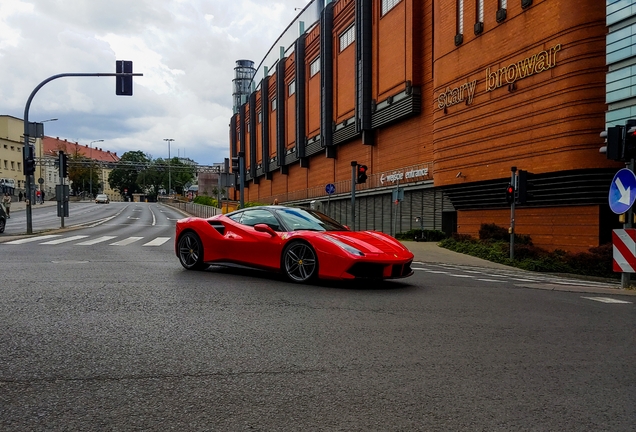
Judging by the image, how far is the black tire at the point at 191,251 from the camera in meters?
10.7

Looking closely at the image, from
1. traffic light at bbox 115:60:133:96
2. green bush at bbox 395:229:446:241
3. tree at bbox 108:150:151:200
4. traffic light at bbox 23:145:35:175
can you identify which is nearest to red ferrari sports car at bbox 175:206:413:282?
traffic light at bbox 115:60:133:96

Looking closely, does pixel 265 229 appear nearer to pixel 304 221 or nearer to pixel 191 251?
pixel 304 221

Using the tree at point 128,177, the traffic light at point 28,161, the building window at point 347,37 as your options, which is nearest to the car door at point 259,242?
the traffic light at point 28,161

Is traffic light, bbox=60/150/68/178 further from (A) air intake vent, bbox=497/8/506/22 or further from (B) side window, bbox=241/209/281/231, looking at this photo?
(B) side window, bbox=241/209/281/231

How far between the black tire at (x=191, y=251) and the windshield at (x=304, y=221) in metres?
1.77

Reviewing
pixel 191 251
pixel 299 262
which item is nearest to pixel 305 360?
pixel 299 262

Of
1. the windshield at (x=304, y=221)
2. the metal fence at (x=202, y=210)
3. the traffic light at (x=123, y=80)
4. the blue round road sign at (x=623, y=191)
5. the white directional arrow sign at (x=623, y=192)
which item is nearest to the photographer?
the windshield at (x=304, y=221)

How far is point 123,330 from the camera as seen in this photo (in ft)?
17.9

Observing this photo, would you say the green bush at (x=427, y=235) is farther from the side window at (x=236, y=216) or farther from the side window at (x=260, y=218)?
the side window at (x=260, y=218)

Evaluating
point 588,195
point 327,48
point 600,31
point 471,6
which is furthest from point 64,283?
point 327,48

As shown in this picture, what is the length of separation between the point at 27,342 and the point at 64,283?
3.85 m

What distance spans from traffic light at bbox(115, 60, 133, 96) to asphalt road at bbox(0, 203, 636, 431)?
1357cm

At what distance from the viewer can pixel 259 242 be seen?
976cm

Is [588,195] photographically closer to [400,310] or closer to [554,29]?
[554,29]
